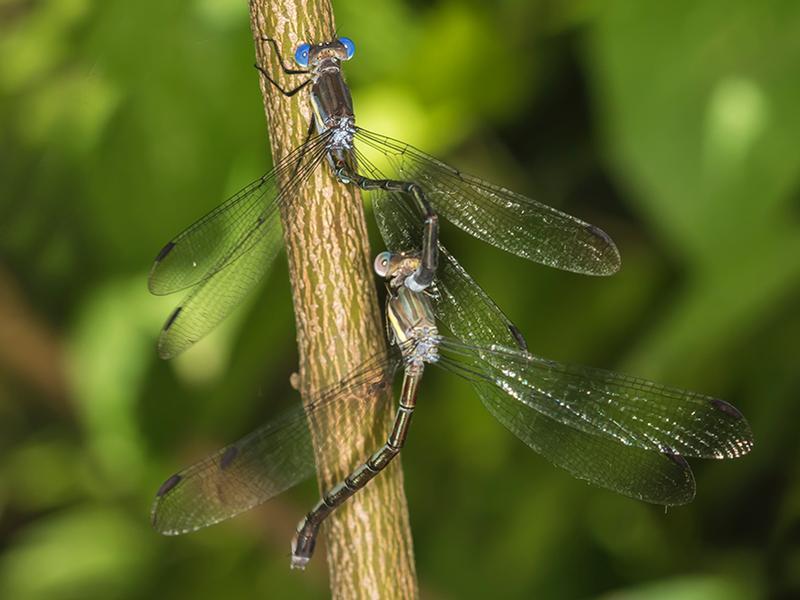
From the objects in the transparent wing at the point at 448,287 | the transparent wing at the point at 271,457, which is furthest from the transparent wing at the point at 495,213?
the transparent wing at the point at 271,457

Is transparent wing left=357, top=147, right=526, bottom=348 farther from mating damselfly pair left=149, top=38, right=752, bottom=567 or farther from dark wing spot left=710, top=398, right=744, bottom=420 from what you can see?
dark wing spot left=710, top=398, right=744, bottom=420

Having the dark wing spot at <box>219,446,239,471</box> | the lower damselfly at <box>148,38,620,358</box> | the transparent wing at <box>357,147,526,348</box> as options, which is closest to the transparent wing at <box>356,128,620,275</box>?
the lower damselfly at <box>148,38,620,358</box>

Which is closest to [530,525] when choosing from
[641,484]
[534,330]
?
[534,330]

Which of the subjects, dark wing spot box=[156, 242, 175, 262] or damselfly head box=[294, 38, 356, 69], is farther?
dark wing spot box=[156, 242, 175, 262]

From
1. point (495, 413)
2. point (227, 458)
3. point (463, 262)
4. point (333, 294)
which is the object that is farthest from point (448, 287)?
point (463, 262)

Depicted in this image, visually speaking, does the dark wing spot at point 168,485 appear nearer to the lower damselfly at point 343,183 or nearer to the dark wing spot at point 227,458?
the dark wing spot at point 227,458

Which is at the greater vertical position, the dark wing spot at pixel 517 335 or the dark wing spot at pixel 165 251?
the dark wing spot at pixel 165 251
